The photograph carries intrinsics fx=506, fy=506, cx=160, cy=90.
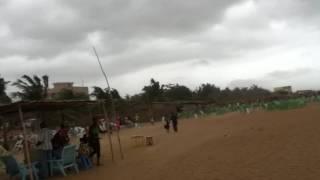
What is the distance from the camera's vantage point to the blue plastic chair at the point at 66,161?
13.4 meters

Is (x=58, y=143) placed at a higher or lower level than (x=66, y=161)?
higher

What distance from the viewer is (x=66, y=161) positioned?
1368 cm

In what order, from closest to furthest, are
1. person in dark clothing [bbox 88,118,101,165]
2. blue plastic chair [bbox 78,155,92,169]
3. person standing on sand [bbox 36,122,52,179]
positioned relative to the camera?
person standing on sand [bbox 36,122,52,179] → blue plastic chair [bbox 78,155,92,169] → person in dark clothing [bbox 88,118,101,165]

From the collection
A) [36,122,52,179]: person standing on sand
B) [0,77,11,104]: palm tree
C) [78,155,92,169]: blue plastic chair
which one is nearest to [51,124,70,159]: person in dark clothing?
[36,122,52,179]: person standing on sand

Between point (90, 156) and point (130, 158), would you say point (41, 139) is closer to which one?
point (90, 156)

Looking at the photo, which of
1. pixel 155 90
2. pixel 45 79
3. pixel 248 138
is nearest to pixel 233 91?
pixel 155 90

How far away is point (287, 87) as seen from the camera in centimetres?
10219

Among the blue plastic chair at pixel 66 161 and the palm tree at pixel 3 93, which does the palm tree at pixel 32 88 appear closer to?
the palm tree at pixel 3 93

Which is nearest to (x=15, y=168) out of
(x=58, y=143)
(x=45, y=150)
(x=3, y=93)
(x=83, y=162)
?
(x=45, y=150)

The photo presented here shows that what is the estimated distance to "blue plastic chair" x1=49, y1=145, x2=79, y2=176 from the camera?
1338 centimetres

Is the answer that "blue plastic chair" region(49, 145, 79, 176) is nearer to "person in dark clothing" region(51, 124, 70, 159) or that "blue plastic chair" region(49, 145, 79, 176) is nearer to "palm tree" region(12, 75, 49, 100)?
"person in dark clothing" region(51, 124, 70, 159)

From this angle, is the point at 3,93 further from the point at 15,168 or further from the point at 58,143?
the point at 15,168

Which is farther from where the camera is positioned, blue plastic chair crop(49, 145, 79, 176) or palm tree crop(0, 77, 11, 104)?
palm tree crop(0, 77, 11, 104)

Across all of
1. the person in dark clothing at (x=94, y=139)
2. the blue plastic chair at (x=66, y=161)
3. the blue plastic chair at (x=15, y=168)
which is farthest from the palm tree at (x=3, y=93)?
the blue plastic chair at (x=15, y=168)
